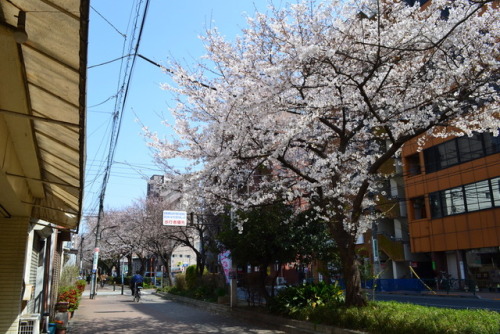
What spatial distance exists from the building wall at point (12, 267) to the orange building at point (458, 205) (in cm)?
2857

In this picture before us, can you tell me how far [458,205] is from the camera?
32.7m

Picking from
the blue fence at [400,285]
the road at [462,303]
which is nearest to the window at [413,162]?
the blue fence at [400,285]

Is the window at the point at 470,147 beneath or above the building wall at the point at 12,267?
above

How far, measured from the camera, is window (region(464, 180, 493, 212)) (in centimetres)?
2988

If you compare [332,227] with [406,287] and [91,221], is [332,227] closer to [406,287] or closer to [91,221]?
[406,287]

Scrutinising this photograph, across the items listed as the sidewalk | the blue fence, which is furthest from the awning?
the blue fence

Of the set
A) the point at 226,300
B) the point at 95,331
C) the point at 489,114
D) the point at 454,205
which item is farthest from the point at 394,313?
the point at 454,205

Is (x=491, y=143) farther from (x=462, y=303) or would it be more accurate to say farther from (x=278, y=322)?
(x=278, y=322)

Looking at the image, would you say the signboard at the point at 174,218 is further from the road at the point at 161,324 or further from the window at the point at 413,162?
the window at the point at 413,162

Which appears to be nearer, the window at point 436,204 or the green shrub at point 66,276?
the green shrub at point 66,276

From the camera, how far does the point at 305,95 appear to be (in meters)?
11.5

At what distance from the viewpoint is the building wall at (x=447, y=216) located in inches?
1171

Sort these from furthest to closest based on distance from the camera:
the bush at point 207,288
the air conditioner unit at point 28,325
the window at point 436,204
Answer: the window at point 436,204
the bush at point 207,288
the air conditioner unit at point 28,325

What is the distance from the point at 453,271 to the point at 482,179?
8825 mm
